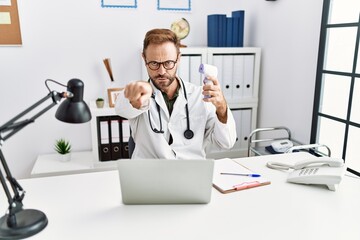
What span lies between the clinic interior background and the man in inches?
42.1

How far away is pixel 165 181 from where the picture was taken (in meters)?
1.12

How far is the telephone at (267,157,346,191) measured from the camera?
1.29 m

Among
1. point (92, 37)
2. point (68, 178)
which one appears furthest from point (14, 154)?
point (68, 178)

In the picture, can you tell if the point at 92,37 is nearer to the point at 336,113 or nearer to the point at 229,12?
the point at 229,12

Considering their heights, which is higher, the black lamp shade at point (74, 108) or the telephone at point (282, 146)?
the black lamp shade at point (74, 108)

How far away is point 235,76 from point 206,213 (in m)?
1.87

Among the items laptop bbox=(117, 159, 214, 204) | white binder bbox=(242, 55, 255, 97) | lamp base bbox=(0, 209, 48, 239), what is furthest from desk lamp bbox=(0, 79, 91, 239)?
white binder bbox=(242, 55, 255, 97)

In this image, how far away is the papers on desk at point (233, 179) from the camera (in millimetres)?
1295

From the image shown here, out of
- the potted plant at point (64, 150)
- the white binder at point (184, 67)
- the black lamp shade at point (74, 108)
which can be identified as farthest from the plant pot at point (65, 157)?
the black lamp shade at point (74, 108)

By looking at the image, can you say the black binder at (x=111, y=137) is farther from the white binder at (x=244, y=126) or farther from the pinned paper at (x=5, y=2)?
the pinned paper at (x=5, y=2)

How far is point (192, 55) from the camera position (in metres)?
2.71

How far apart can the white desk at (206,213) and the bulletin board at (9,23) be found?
1.68 metres

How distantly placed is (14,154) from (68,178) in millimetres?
1704

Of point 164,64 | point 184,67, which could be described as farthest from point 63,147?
point 164,64
